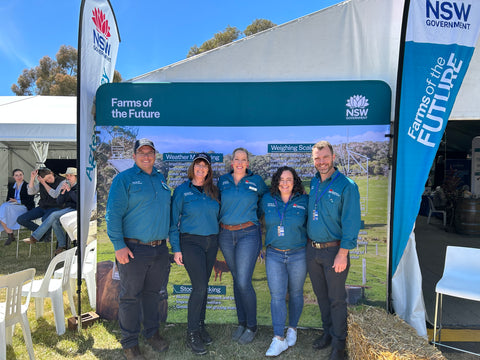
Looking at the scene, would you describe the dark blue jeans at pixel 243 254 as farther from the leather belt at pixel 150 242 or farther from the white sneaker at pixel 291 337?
the leather belt at pixel 150 242

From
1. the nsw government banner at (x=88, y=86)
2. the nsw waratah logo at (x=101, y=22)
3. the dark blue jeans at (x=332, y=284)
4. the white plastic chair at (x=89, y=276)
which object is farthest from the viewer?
the white plastic chair at (x=89, y=276)

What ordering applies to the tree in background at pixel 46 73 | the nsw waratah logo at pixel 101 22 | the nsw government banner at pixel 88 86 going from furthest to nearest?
the tree in background at pixel 46 73
the nsw waratah logo at pixel 101 22
the nsw government banner at pixel 88 86

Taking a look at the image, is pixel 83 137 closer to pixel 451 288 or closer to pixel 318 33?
pixel 318 33

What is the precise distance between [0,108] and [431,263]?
30.2ft

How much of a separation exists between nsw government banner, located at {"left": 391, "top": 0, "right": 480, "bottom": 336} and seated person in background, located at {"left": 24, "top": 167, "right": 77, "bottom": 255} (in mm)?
4997

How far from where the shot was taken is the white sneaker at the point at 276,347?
101 inches

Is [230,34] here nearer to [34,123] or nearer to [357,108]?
[34,123]

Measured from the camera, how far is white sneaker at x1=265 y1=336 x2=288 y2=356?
2555mm

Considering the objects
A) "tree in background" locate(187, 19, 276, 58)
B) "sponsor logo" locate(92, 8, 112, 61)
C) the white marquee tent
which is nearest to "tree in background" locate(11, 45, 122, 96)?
"tree in background" locate(187, 19, 276, 58)

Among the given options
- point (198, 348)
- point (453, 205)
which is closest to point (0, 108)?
point (198, 348)

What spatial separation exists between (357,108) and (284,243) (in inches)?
55.8

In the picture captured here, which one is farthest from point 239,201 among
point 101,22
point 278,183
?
point 101,22

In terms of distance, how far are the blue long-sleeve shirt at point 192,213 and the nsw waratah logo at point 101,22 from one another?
1.86 m

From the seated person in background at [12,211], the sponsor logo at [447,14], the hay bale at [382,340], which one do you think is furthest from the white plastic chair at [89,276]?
the sponsor logo at [447,14]
